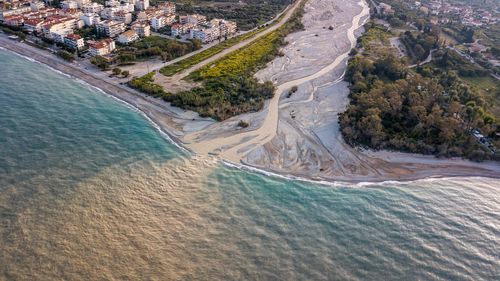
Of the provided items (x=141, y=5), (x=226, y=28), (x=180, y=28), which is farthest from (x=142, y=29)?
(x=141, y=5)

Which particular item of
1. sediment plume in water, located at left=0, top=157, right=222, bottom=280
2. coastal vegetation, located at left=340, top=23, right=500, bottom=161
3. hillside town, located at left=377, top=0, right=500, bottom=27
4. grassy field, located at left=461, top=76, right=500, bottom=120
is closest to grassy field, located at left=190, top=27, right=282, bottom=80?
coastal vegetation, located at left=340, top=23, right=500, bottom=161

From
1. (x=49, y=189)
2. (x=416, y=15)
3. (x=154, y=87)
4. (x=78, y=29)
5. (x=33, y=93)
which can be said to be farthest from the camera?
(x=416, y=15)

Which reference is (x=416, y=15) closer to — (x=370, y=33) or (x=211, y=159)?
(x=370, y=33)

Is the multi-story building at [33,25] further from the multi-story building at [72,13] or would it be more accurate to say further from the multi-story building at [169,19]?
the multi-story building at [169,19]

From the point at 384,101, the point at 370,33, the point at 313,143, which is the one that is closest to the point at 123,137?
the point at 313,143

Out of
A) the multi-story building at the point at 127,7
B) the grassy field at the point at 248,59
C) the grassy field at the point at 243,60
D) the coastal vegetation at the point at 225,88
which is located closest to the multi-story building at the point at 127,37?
the coastal vegetation at the point at 225,88

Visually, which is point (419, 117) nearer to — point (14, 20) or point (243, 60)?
point (243, 60)
